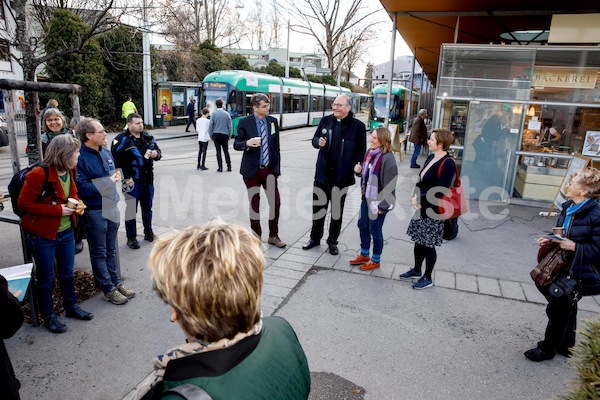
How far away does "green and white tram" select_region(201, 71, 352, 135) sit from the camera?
19.6 meters

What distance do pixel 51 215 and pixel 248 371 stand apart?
298cm

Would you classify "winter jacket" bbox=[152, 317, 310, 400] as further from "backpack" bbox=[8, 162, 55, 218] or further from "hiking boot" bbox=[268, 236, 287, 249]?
"hiking boot" bbox=[268, 236, 287, 249]

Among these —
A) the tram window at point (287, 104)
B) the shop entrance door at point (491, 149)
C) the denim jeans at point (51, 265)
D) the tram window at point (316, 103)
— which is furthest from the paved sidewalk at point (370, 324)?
the tram window at point (316, 103)

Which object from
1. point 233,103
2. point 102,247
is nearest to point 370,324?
point 102,247

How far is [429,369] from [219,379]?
2679mm

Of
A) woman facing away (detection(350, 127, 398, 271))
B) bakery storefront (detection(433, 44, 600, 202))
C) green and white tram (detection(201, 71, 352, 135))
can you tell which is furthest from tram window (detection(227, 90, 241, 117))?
woman facing away (detection(350, 127, 398, 271))

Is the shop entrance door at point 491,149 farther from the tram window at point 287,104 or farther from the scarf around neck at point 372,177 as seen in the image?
the tram window at point 287,104

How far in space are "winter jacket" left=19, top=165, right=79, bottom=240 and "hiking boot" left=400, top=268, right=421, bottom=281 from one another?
12.1 ft

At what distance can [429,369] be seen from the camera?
3.39 metres

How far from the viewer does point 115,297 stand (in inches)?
168

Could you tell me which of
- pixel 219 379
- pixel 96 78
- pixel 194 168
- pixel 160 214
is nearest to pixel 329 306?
pixel 219 379

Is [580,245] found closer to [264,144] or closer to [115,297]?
[264,144]

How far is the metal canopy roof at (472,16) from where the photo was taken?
9023mm

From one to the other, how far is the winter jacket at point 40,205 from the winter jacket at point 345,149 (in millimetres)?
3132
